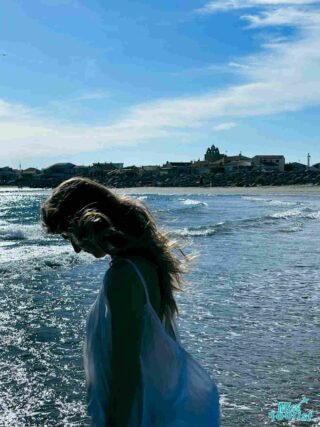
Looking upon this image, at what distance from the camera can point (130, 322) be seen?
1422 millimetres

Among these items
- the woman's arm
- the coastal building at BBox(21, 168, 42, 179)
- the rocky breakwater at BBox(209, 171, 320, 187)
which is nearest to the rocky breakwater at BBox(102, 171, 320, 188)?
the rocky breakwater at BBox(209, 171, 320, 187)

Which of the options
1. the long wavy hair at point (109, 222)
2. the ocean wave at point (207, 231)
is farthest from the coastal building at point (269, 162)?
the long wavy hair at point (109, 222)

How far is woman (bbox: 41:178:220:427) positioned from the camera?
1433 millimetres

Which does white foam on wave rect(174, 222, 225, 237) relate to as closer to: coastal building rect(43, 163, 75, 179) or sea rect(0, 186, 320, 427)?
sea rect(0, 186, 320, 427)

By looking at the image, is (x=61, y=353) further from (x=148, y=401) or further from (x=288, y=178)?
(x=288, y=178)

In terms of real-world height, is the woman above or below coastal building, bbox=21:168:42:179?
below

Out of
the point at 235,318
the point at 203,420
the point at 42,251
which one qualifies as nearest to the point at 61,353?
the point at 235,318

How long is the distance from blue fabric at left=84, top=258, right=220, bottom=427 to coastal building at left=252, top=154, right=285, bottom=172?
128m

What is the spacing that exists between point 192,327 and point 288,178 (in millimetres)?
91109

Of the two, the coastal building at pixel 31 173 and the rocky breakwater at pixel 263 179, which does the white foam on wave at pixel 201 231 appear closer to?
the rocky breakwater at pixel 263 179

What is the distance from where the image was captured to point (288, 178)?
94.8 metres

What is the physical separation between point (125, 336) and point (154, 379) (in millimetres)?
179

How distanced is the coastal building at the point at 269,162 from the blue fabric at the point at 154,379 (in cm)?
12789

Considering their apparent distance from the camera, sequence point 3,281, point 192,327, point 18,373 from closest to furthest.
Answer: point 18,373
point 192,327
point 3,281
